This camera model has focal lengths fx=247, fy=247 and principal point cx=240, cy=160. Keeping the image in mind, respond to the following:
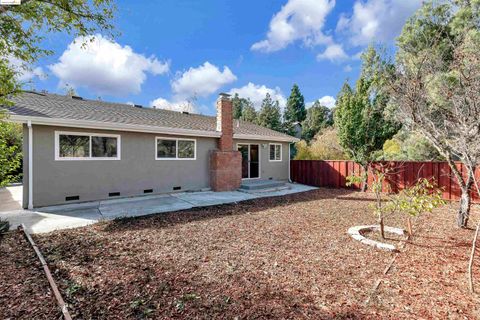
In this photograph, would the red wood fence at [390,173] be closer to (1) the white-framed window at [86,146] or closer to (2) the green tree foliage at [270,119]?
(1) the white-framed window at [86,146]

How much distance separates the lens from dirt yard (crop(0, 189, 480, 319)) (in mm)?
2748

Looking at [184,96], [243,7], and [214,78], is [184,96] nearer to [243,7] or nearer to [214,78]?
[214,78]

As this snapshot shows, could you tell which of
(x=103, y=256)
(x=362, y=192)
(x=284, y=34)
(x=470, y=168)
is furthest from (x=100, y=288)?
(x=284, y=34)

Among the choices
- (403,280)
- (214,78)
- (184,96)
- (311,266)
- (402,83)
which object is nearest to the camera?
(403,280)

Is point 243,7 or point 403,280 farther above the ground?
point 243,7

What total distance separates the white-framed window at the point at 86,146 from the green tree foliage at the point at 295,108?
3147cm

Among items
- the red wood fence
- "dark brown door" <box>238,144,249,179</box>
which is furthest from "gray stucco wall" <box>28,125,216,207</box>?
the red wood fence

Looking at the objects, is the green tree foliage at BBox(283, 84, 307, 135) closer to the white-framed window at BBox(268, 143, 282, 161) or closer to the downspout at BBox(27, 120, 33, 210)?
the white-framed window at BBox(268, 143, 282, 161)

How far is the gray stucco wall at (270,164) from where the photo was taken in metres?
14.1

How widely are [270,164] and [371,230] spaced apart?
9.00 m

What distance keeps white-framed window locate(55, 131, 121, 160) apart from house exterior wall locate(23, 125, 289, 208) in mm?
135

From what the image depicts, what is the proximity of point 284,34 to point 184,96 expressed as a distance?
22.3 metres

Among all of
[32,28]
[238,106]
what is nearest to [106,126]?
[32,28]

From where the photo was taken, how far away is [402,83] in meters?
5.87
